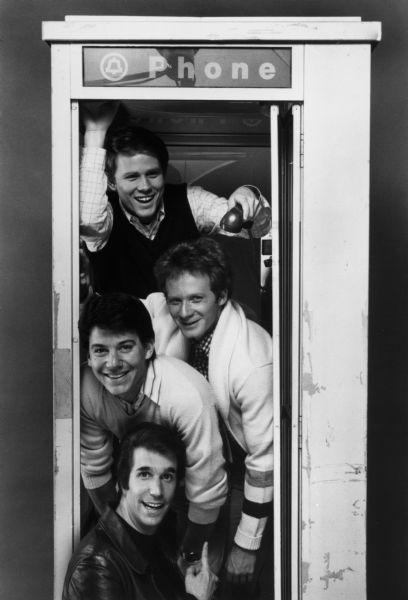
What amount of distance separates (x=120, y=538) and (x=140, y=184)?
108 cm

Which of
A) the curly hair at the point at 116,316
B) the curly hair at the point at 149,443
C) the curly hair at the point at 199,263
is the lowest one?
the curly hair at the point at 149,443

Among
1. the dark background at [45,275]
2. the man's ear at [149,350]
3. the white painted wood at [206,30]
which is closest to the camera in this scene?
the white painted wood at [206,30]

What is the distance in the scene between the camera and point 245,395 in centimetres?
213

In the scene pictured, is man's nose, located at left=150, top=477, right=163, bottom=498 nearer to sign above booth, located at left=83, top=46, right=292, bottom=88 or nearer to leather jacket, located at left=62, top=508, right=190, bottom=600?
leather jacket, located at left=62, top=508, right=190, bottom=600

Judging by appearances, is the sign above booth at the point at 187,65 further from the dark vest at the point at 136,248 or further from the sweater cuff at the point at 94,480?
the sweater cuff at the point at 94,480

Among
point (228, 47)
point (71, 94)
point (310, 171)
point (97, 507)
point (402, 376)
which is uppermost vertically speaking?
point (228, 47)

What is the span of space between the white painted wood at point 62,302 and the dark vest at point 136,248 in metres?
0.10

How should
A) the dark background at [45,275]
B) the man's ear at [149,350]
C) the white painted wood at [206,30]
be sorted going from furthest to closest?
the dark background at [45,275] < the man's ear at [149,350] < the white painted wood at [206,30]

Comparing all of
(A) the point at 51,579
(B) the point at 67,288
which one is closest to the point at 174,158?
(B) the point at 67,288

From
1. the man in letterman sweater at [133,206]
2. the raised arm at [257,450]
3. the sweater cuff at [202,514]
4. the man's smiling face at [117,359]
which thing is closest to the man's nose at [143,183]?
the man in letterman sweater at [133,206]

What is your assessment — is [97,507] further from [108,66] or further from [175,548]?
[108,66]

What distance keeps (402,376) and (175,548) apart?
119 cm

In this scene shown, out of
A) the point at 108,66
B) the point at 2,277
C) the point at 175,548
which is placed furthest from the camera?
the point at 2,277

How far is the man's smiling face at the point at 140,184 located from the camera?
2096 mm
